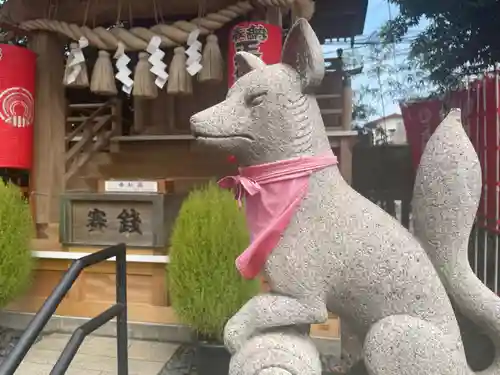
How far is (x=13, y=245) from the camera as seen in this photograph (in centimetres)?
319

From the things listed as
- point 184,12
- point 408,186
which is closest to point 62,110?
point 184,12

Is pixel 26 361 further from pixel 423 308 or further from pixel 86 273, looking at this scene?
pixel 423 308

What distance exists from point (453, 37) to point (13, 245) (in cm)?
321

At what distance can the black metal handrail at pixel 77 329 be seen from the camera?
1.26 m

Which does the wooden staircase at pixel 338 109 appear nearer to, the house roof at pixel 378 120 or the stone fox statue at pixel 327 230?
the house roof at pixel 378 120

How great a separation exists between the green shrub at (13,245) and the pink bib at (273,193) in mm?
2438

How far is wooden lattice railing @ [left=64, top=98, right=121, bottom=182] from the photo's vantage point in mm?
4270

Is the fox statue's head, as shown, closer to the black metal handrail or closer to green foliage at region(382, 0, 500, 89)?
the black metal handrail

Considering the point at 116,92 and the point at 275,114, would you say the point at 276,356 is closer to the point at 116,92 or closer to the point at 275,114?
the point at 275,114

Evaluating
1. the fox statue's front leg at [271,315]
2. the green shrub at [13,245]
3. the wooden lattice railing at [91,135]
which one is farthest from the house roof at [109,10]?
the fox statue's front leg at [271,315]

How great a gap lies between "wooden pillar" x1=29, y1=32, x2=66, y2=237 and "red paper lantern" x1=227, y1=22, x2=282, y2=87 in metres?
1.58

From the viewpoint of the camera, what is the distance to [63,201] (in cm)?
357

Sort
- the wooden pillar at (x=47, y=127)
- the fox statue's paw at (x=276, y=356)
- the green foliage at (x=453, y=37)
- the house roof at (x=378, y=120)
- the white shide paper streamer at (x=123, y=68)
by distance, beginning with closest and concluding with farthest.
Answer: the fox statue's paw at (x=276, y=356) < the green foliage at (x=453, y=37) < the house roof at (x=378, y=120) < the white shide paper streamer at (x=123, y=68) < the wooden pillar at (x=47, y=127)

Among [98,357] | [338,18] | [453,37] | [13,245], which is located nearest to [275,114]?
[453,37]
